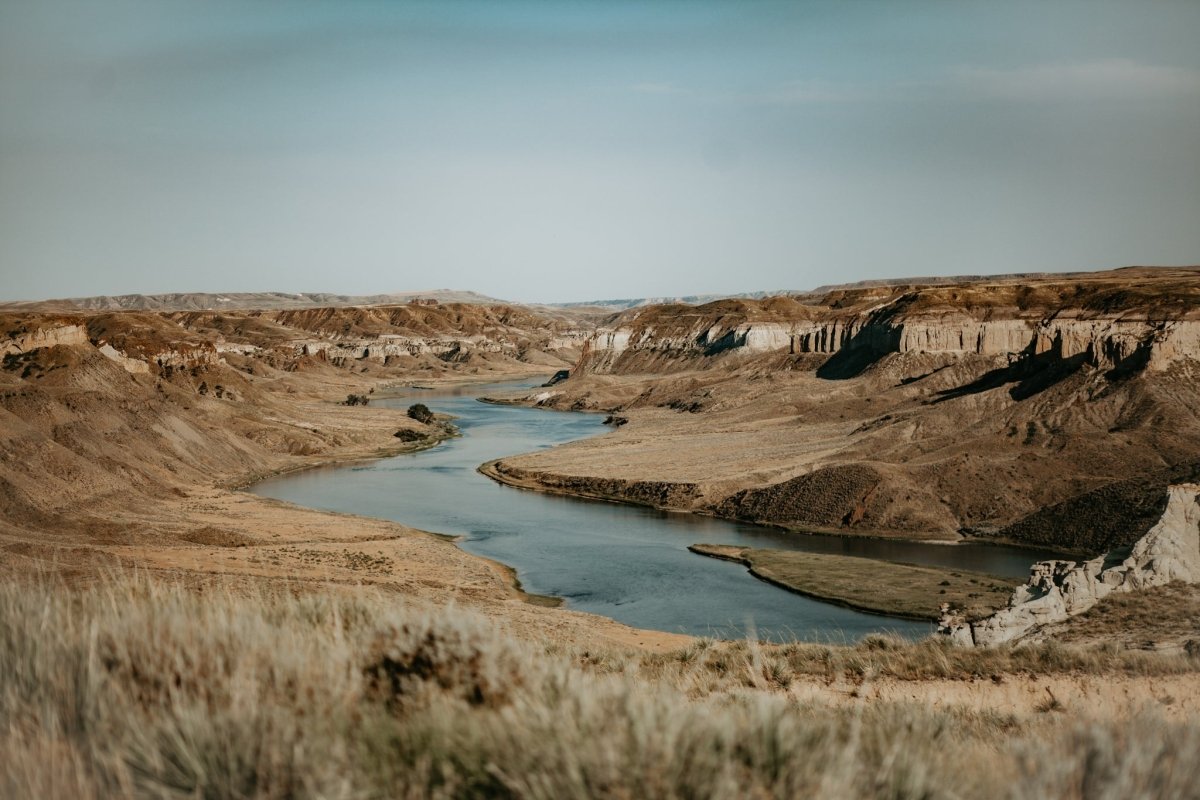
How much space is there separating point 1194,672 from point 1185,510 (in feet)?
51.9

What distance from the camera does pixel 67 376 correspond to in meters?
66.8

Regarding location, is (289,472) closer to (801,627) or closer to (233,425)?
(233,425)

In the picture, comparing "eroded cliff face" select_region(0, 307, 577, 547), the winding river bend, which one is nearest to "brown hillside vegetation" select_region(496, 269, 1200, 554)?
the winding river bend

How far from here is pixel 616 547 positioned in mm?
46438

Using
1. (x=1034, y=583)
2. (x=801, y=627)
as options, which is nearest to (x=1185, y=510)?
A: (x=1034, y=583)

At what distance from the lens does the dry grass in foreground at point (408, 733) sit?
16.0 feet

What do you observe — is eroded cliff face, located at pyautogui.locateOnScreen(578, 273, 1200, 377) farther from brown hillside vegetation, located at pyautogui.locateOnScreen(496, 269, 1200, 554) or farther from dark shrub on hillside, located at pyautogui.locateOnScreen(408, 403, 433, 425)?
dark shrub on hillside, located at pyautogui.locateOnScreen(408, 403, 433, 425)

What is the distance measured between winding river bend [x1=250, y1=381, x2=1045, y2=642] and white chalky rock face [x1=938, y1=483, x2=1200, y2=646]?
12.3ft

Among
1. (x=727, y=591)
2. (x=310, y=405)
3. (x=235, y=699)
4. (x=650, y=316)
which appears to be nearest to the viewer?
(x=235, y=699)

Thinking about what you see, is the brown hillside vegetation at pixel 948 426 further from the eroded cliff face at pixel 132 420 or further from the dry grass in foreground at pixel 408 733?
the dry grass in foreground at pixel 408 733

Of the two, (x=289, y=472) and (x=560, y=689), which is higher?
(x=560, y=689)

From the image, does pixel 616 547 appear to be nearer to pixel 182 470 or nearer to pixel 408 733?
pixel 182 470

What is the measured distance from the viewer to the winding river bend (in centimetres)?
3416

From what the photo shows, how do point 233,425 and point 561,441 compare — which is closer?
point 233,425
